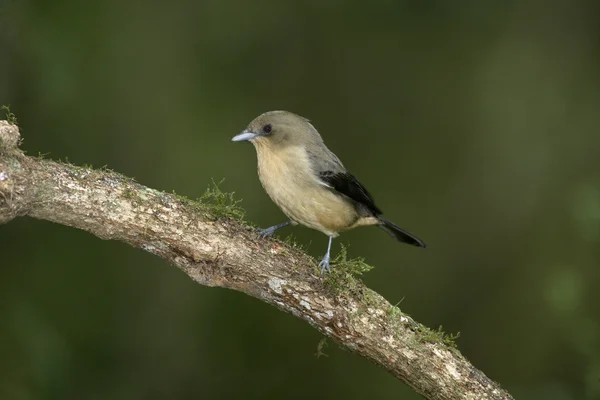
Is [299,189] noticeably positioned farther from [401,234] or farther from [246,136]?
Answer: [401,234]

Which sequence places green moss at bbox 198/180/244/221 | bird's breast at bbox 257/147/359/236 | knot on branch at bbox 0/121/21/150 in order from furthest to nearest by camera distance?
bird's breast at bbox 257/147/359/236, green moss at bbox 198/180/244/221, knot on branch at bbox 0/121/21/150

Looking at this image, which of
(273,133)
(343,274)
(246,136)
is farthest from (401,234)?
(343,274)

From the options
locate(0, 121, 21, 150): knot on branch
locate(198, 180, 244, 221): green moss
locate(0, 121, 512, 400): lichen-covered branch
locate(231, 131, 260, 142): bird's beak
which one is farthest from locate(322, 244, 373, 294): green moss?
locate(0, 121, 21, 150): knot on branch

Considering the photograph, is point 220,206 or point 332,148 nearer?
point 220,206

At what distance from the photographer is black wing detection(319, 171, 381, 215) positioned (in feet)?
16.3

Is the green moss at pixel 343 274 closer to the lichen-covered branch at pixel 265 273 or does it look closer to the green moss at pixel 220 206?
the lichen-covered branch at pixel 265 273

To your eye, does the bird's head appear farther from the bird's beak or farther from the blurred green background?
the blurred green background

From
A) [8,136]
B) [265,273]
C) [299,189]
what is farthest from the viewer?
[299,189]

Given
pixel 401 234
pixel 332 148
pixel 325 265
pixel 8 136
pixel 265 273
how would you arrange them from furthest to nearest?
pixel 332 148 < pixel 401 234 < pixel 325 265 < pixel 265 273 < pixel 8 136

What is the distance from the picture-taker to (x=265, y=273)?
3.95 meters

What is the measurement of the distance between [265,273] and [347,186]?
133cm

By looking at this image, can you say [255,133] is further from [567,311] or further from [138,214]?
[567,311]

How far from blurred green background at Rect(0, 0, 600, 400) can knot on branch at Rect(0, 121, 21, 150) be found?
2928 mm

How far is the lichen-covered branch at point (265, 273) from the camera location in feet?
12.4
